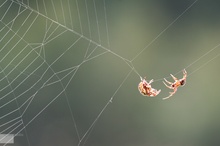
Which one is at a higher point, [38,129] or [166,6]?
[166,6]

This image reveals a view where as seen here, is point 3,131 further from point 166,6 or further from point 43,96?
point 166,6

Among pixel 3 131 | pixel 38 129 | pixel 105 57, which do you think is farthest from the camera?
pixel 105 57

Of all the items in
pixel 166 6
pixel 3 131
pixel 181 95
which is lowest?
pixel 181 95

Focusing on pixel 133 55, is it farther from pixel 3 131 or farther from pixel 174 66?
pixel 3 131

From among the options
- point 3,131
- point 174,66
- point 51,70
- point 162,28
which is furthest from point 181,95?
point 3,131

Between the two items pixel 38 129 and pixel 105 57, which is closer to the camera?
pixel 38 129

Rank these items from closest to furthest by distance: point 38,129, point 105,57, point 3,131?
1. point 3,131
2. point 38,129
3. point 105,57
